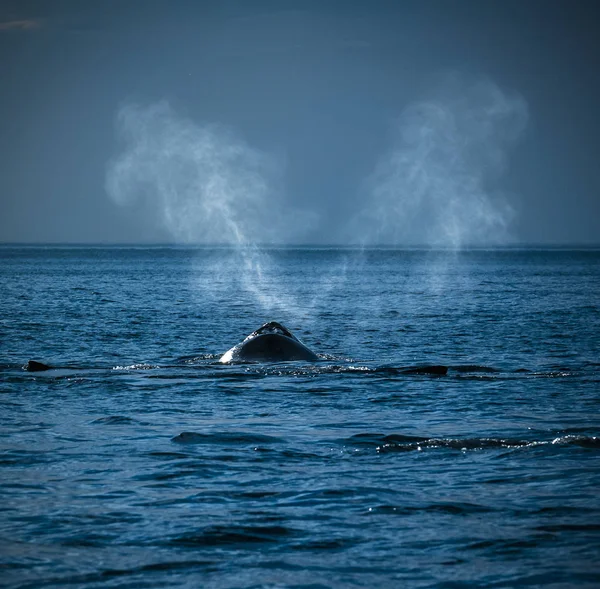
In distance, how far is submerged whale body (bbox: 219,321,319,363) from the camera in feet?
84.4

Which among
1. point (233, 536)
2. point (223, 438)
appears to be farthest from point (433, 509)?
point (223, 438)

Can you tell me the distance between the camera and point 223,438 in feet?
50.0

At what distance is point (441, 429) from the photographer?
52.4 ft

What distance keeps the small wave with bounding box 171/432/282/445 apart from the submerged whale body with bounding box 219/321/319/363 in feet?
33.1

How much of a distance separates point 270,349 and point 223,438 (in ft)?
35.2

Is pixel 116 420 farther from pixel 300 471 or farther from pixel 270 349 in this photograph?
pixel 270 349

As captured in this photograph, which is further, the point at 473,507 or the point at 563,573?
the point at 473,507

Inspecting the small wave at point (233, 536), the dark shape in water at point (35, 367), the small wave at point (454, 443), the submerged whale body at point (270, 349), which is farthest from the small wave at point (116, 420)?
the submerged whale body at point (270, 349)

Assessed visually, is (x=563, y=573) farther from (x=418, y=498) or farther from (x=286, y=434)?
(x=286, y=434)

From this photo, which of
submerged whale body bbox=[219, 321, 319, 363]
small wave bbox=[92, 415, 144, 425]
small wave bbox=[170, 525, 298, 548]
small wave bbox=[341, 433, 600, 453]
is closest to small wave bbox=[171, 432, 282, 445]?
small wave bbox=[341, 433, 600, 453]

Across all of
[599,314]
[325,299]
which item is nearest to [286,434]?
[599,314]

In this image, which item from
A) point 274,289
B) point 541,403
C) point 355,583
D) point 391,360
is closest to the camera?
point 355,583

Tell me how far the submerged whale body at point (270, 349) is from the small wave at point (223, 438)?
10095 mm

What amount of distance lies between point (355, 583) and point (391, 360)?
18699mm
